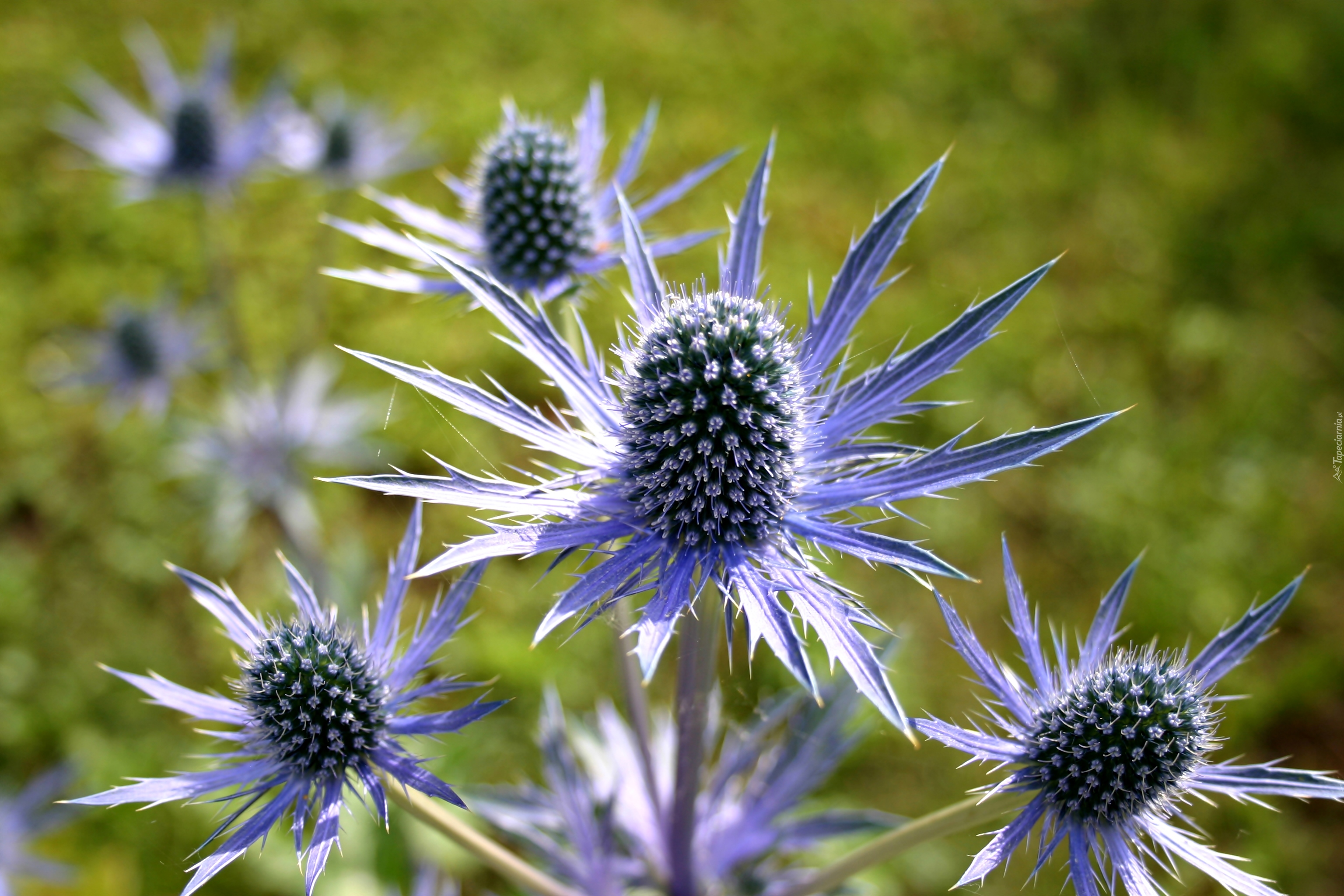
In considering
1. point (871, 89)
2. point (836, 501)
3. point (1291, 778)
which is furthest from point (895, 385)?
point (871, 89)

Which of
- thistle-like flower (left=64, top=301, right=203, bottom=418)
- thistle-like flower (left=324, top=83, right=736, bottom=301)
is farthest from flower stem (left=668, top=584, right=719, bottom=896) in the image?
thistle-like flower (left=64, top=301, right=203, bottom=418)

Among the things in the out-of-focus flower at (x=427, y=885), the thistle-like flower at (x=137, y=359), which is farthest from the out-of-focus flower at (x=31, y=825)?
the thistle-like flower at (x=137, y=359)

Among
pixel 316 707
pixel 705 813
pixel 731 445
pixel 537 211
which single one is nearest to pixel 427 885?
pixel 705 813

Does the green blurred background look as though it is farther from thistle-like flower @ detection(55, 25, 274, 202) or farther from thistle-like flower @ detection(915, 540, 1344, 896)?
thistle-like flower @ detection(915, 540, 1344, 896)

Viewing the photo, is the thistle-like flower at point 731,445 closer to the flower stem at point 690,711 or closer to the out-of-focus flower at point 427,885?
the flower stem at point 690,711

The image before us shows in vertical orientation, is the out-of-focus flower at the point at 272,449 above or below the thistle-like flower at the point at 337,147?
below

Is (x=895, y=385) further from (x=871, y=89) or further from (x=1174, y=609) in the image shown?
(x=871, y=89)
